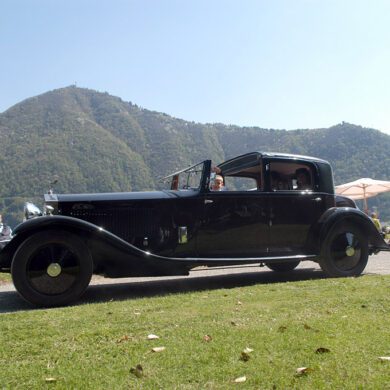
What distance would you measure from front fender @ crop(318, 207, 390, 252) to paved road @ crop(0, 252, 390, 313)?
513 mm

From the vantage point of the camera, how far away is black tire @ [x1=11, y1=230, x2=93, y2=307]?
4426mm

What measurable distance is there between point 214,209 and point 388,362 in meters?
3.20

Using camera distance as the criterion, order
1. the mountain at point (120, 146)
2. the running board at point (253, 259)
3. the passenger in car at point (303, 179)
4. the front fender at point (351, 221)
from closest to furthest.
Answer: the running board at point (253, 259)
the front fender at point (351, 221)
the passenger in car at point (303, 179)
the mountain at point (120, 146)

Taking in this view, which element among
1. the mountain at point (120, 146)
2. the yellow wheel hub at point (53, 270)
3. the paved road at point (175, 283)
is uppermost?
the mountain at point (120, 146)

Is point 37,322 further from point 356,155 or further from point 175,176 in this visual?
point 356,155

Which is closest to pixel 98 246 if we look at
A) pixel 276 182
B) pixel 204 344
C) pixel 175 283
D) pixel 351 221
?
pixel 175 283

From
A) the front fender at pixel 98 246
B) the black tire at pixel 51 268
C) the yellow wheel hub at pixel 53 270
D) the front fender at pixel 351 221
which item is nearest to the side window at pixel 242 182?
the front fender at pixel 351 221

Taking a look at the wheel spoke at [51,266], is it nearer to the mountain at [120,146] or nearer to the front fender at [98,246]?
the front fender at [98,246]

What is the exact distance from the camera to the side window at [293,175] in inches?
237

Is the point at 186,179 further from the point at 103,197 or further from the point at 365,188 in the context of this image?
the point at 365,188

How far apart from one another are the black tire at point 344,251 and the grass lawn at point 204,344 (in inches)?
63.6

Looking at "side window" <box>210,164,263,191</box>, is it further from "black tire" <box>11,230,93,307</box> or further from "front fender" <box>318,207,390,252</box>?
"black tire" <box>11,230,93,307</box>

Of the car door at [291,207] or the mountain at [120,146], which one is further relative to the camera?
the mountain at [120,146]

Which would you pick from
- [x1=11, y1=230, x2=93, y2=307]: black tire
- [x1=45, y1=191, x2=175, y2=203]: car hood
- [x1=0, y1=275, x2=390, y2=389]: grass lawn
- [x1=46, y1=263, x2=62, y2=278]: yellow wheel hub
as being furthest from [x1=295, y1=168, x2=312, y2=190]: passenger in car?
[x1=46, y1=263, x2=62, y2=278]: yellow wheel hub
